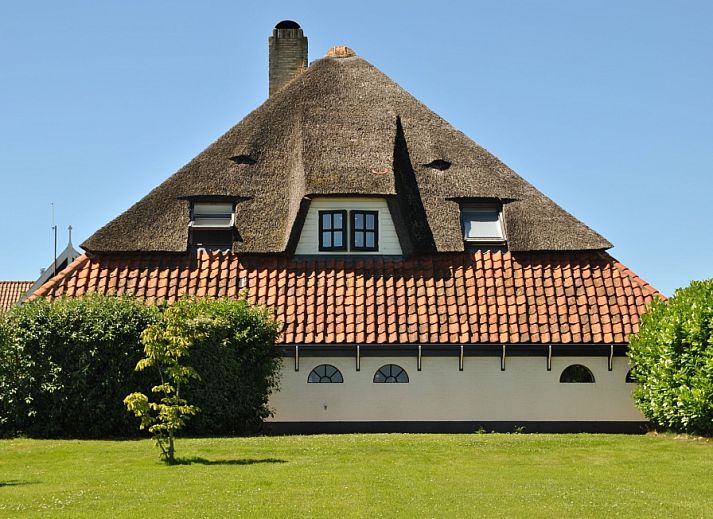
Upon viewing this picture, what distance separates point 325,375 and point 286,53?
46.1ft

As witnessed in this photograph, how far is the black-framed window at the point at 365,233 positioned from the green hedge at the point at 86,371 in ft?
19.0

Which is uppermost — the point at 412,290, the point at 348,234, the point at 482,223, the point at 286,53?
the point at 286,53

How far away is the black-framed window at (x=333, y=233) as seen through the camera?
101 feet

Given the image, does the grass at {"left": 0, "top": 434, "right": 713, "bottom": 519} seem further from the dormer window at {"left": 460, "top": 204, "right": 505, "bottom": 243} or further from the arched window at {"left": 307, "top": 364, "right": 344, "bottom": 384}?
the dormer window at {"left": 460, "top": 204, "right": 505, "bottom": 243}

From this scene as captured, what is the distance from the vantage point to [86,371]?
25.4 m

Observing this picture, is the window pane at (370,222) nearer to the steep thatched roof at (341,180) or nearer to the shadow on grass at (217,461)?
the steep thatched roof at (341,180)

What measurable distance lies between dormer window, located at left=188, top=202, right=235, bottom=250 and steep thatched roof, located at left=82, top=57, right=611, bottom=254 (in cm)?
34

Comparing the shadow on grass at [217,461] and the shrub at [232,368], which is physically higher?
the shrub at [232,368]

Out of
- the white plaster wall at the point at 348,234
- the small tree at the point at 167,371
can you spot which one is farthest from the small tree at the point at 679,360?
the small tree at the point at 167,371

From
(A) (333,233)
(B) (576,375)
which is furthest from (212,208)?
(B) (576,375)

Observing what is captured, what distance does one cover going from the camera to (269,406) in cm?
2845

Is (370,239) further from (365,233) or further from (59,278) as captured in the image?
(59,278)

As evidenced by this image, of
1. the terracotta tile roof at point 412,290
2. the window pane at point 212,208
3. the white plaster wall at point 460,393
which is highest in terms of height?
the window pane at point 212,208

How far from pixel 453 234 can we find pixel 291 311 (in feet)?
16.5
